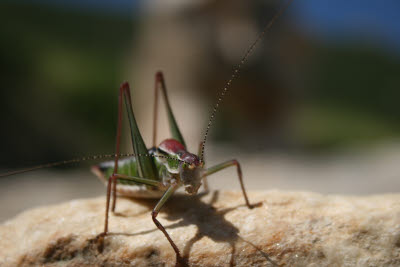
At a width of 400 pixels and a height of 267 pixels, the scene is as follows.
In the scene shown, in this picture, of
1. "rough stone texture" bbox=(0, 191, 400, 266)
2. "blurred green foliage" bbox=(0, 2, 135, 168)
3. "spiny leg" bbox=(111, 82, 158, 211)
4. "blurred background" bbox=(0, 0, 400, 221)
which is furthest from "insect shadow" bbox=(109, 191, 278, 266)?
"blurred green foliage" bbox=(0, 2, 135, 168)

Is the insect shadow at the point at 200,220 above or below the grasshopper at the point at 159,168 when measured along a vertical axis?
below

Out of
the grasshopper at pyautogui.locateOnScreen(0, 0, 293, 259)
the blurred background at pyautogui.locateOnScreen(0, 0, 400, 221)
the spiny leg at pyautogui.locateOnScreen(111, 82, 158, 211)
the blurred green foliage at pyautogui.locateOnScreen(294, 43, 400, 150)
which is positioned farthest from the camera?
the blurred green foliage at pyautogui.locateOnScreen(294, 43, 400, 150)

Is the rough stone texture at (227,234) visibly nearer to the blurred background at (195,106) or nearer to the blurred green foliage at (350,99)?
the blurred background at (195,106)

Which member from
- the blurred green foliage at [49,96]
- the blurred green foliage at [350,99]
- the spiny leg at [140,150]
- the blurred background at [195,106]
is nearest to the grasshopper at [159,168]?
the spiny leg at [140,150]

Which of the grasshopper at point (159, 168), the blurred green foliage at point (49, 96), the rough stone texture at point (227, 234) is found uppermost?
the blurred green foliage at point (49, 96)

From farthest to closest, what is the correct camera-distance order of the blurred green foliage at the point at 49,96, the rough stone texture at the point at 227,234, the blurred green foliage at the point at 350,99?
A: the blurred green foliage at the point at 350,99, the blurred green foliage at the point at 49,96, the rough stone texture at the point at 227,234

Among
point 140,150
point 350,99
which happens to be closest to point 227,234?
point 140,150

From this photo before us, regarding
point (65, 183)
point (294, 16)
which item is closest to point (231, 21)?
point (294, 16)

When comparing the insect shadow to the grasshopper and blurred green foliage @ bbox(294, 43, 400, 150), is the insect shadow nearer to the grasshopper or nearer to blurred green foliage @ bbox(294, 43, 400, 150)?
the grasshopper

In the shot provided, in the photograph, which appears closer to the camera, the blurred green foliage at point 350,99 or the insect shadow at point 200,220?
the insect shadow at point 200,220

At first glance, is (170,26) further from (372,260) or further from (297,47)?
(372,260)

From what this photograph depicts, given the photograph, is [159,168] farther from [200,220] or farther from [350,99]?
[350,99]
